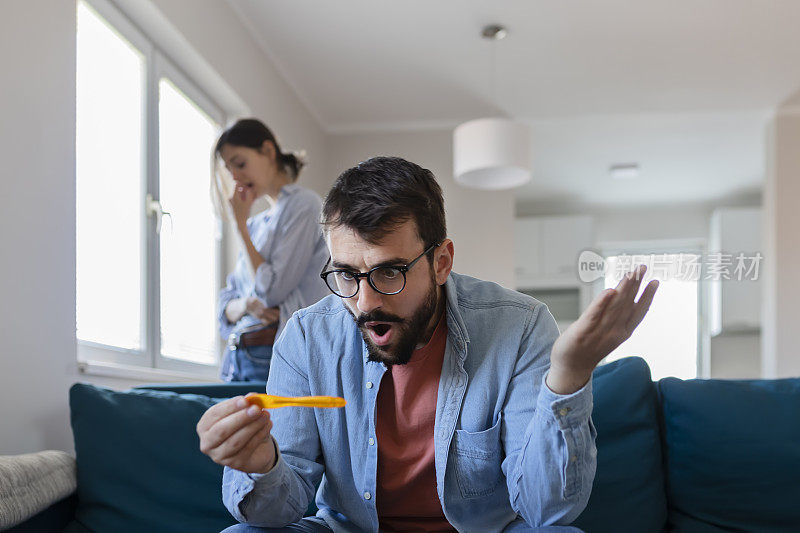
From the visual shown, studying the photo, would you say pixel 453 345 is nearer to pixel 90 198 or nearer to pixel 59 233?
pixel 59 233

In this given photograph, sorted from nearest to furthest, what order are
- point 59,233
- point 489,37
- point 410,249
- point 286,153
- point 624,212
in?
point 410,249 < point 59,233 < point 286,153 < point 489,37 < point 624,212

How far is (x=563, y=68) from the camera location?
4.64 meters

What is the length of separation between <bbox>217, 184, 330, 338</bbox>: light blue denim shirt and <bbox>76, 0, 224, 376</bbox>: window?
64 cm

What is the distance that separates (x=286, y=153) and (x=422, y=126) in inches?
130

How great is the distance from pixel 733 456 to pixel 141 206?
2.29 meters

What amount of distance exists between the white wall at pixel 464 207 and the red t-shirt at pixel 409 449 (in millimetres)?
4143

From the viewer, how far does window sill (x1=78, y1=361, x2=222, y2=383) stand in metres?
2.44

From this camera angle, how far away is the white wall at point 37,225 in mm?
2021

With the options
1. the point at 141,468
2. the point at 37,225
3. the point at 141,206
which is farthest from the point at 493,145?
the point at 141,468

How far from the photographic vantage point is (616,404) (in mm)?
1755

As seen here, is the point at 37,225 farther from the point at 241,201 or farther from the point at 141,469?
the point at 141,469

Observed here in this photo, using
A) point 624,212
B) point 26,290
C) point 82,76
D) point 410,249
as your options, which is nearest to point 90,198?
point 82,76

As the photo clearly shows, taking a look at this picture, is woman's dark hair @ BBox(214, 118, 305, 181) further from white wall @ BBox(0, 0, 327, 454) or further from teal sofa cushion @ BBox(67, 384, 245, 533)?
teal sofa cushion @ BBox(67, 384, 245, 533)

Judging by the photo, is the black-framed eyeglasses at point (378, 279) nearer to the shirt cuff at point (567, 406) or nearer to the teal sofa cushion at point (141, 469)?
the shirt cuff at point (567, 406)
